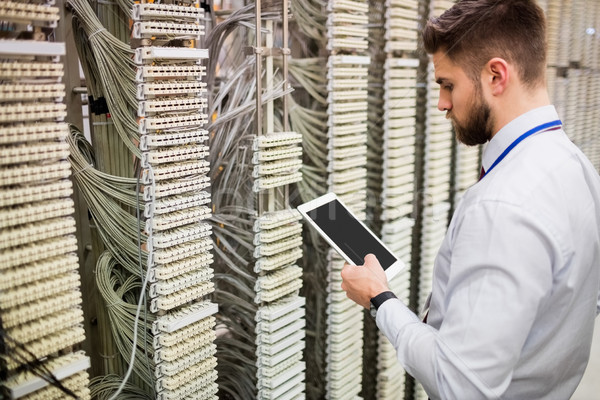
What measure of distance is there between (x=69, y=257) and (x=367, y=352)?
1.86 meters

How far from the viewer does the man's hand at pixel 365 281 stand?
53.6 inches

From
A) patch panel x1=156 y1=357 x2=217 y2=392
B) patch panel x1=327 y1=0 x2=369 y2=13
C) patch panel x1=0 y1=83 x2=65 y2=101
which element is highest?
patch panel x1=327 y1=0 x2=369 y2=13

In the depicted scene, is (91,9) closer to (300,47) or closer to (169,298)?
(169,298)

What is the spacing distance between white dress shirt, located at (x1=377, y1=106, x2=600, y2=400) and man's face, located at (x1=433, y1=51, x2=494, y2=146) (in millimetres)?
44

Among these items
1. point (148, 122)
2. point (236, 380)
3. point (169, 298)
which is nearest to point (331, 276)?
point (236, 380)

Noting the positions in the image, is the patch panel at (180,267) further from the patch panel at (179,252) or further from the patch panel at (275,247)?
the patch panel at (275,247)

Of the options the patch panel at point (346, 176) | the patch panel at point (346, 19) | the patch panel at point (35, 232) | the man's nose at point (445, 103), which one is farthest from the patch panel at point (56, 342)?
the patch panel at point (346, 19)

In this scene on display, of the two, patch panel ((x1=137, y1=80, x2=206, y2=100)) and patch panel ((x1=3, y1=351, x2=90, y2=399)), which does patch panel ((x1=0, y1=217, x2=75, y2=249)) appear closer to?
patch panel ((x1=3, y1=351, x2=90, y2=399))

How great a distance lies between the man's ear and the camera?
1.17 meters

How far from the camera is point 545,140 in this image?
1185 millimetres

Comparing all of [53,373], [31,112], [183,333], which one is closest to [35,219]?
[31,112]

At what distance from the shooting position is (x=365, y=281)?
138cm

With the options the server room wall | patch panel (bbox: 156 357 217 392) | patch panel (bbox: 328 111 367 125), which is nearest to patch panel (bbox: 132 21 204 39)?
the server room wall

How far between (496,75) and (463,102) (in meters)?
0.09
